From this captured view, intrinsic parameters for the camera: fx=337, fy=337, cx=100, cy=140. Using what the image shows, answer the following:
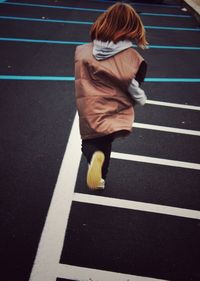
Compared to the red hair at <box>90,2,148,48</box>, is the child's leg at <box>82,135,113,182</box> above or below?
below

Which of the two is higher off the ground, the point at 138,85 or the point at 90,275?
the point at 138,85

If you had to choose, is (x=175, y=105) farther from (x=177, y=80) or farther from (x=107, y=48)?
(x=107, y=48)

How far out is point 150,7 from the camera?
1261cm

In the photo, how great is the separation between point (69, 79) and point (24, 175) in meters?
2.77

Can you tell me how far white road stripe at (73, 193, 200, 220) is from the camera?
10.4 feet

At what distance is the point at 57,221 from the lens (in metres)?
2.96

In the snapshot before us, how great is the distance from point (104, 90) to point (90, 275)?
1414 millimetres

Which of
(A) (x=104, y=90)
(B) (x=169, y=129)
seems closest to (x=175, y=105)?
(B) (x=169, y=129)

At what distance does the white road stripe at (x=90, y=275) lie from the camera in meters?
2.50

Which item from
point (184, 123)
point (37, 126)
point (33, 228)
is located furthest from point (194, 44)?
point (33, 228)

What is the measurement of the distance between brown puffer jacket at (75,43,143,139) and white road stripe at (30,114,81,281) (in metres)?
0.75

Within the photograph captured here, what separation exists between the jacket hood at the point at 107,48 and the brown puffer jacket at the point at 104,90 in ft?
0.11

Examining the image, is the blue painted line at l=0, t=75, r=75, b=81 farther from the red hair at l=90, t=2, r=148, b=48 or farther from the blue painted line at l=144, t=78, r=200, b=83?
the red hair at l=90, t=2, r=148, b=48

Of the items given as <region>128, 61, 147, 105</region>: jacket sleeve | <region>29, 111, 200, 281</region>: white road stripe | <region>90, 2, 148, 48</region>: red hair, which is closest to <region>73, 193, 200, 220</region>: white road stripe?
<region>29, 111, 200, 281</region>: white road stripe
